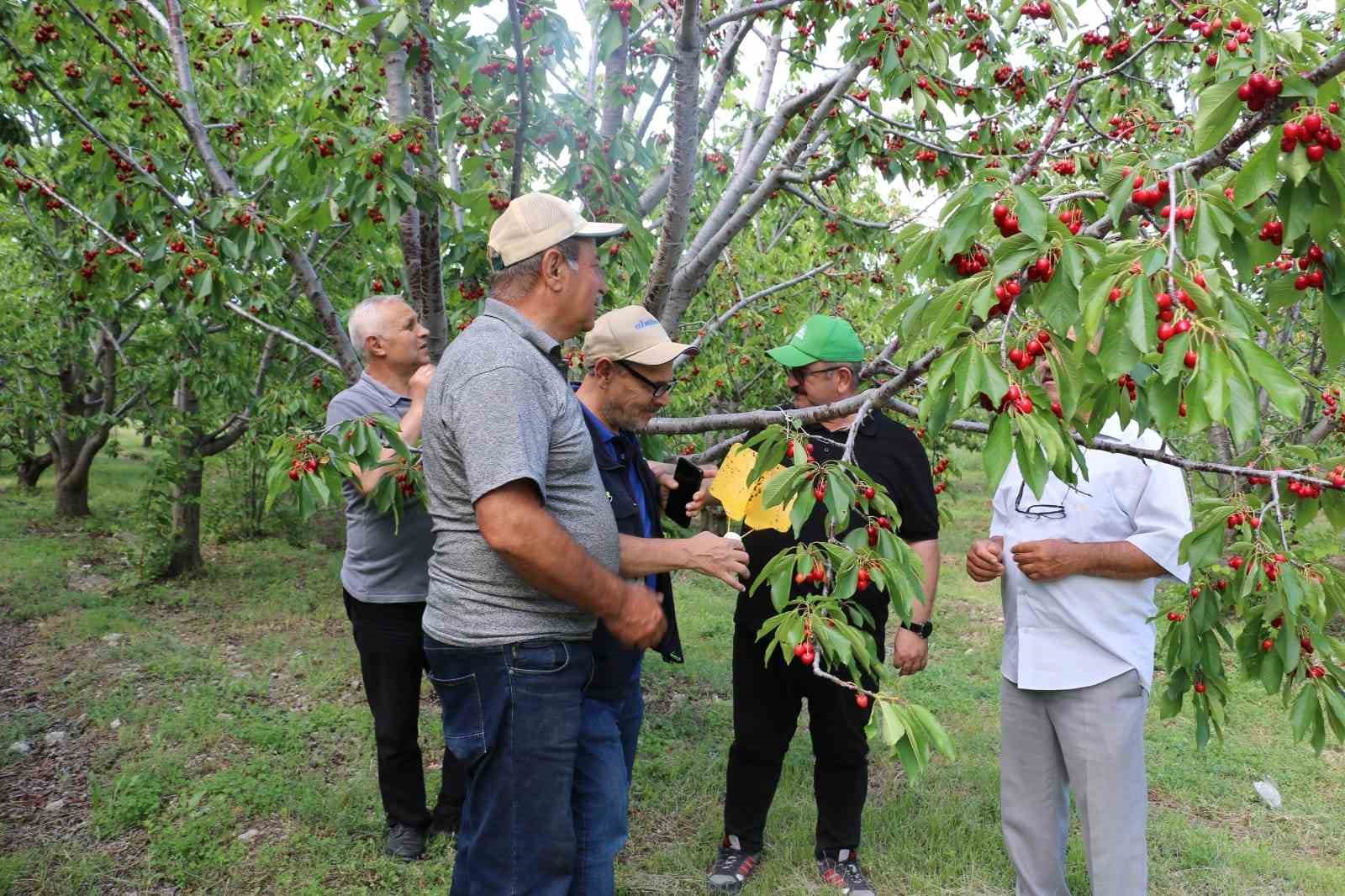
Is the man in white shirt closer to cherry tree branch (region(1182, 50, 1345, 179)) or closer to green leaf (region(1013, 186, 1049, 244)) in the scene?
cherry tree branch (region(1182, 50, 1345, 179))

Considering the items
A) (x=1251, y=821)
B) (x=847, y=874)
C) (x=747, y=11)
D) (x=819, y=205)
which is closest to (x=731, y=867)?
(x=847, y=874)

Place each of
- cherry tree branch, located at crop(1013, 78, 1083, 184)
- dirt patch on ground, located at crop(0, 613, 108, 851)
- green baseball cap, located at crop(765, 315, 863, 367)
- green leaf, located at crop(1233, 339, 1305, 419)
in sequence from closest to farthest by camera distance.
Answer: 1. green leaf, located at crop(1233, 339, 1305, 419)
2. cherry tree branch, located at crop(1013, 78, 1083, 184)
3. green baseball cap, located at crop(765, 315, 863, 367)
4. dirt patch on ground, located at crop(0, 613, 108, 851)

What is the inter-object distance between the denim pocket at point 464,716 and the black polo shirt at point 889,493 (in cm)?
136

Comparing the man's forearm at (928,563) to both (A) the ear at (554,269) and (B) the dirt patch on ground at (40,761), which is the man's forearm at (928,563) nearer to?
(A) the ear at (554,269)

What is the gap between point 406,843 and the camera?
3.63 metres

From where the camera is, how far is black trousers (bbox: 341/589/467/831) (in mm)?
3463

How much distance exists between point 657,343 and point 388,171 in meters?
1.44

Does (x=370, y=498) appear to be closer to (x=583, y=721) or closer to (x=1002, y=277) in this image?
(x=583, y=721)

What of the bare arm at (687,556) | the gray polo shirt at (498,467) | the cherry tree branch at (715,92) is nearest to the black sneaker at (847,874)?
the bare arm at (687,556)

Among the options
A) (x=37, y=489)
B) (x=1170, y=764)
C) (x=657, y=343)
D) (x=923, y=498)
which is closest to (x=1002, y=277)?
(x=657, y=343)

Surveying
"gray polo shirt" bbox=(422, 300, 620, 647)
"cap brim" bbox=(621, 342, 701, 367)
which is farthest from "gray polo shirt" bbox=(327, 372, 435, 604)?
"cap brim" bbox=(621, 342, 701, 367)

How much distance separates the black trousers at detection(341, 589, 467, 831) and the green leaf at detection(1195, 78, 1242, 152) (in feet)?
9.66

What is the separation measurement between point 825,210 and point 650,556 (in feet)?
9.89

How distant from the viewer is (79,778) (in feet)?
14.4
